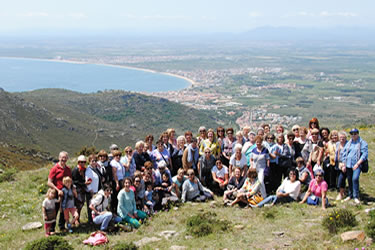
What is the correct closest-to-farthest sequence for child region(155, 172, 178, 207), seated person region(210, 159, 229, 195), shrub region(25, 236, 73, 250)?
shrub region(25, 236, 73, 250) → child region(155, 172, 178, 207) → seated person region(210, 159, 229, 195)

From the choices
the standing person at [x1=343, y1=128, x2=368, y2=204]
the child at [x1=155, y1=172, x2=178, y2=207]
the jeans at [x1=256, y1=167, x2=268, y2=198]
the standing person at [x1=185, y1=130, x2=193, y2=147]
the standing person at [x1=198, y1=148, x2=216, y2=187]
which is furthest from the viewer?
the standing person at [x1=185, y1=130, x2=193, y2=147]

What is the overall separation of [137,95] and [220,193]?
3779 inches

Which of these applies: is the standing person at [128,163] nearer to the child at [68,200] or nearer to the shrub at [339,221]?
the child at [68,200]

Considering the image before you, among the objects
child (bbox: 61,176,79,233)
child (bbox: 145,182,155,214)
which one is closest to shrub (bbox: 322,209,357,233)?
child (bbox: 145,182,155,214)

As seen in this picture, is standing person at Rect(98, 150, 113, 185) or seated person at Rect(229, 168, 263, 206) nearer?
standing person at Rect(98, 150, 113, 185)

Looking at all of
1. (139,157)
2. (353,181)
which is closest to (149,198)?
(139,157)

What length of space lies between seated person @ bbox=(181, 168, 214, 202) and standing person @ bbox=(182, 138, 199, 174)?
25.8 inches

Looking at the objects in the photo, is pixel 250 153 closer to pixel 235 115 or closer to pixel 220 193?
pixel 220 193

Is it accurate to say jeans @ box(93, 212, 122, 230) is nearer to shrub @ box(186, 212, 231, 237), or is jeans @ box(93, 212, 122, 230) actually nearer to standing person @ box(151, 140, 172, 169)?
shrub @ box(186, 212, 231, 237)

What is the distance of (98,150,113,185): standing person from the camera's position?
8148 millimetres

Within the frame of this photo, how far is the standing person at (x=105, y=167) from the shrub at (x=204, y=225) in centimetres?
205

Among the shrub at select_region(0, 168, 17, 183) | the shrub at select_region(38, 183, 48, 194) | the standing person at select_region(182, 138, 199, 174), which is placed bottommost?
the shrub at select_region(0, 168, 17, 183)

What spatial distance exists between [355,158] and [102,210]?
569cm

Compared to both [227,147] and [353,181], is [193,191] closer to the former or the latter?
[227,147]
